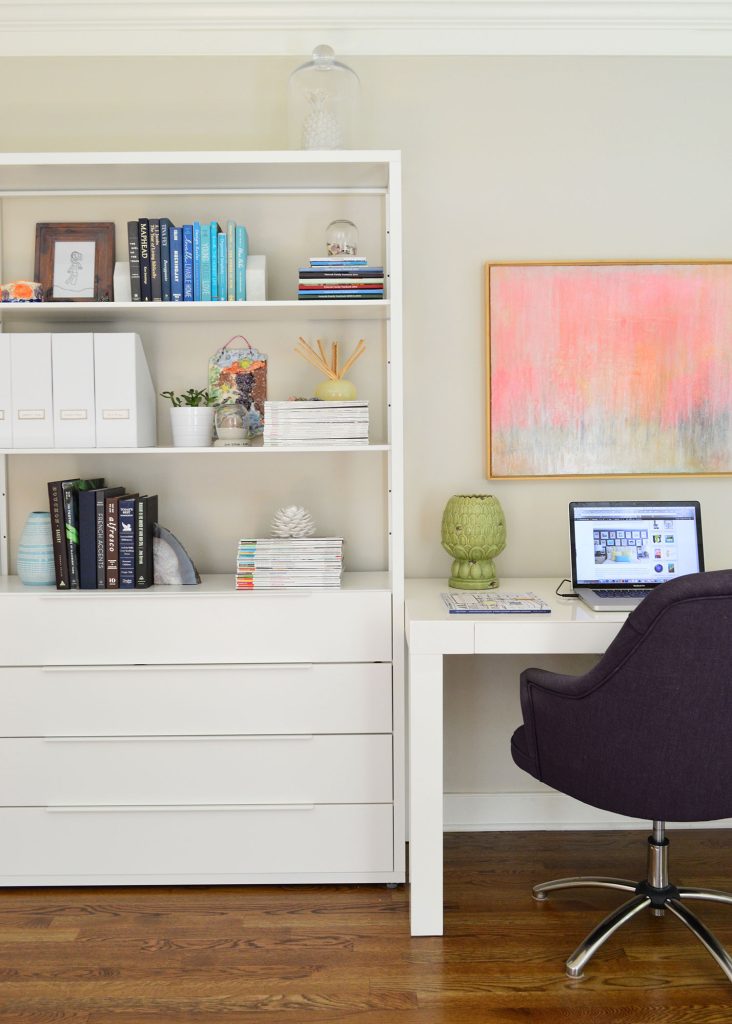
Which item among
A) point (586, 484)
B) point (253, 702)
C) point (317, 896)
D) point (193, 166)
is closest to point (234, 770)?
point (253, 702)

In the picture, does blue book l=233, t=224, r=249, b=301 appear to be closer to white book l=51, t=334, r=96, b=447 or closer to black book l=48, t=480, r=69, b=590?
white book l=51, t=334, r=96, b=447

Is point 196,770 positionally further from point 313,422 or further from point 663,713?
point 663,713

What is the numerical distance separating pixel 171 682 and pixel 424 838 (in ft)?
2.59

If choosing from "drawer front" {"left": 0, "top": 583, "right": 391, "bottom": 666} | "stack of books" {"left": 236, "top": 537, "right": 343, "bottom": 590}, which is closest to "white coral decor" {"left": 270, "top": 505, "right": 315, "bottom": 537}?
"stack of books" {"left": 236, "top": 537, "right": 343, "bottom": 590}

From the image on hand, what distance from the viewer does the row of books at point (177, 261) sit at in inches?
98.5

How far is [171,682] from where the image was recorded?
8.00 feet

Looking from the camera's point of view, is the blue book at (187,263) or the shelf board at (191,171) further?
the blue book at (187,263)

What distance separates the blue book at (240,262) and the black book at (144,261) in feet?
0.80

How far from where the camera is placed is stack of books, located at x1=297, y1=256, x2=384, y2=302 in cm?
248

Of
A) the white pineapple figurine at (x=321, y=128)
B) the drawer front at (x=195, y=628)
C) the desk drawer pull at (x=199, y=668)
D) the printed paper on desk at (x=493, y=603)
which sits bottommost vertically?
the desk drawer pull at (x=199, y=668)

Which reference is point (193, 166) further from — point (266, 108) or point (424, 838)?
point (424, 838)

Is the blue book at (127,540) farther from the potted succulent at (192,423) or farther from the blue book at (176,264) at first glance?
the blue book at (176,264)

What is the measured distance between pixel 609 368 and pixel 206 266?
4.14 feet
